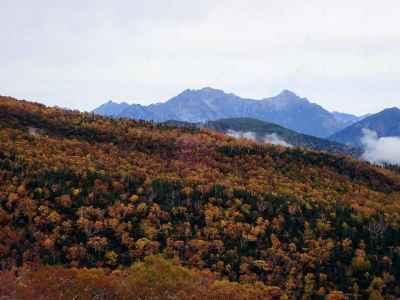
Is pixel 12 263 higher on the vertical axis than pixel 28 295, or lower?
lower

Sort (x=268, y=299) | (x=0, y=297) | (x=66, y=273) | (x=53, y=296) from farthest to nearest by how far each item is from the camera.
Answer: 1. (x=268, y=299)
2. (x=66, y=273)
3. (x=53, y=296)
4. (x=0, y=297)

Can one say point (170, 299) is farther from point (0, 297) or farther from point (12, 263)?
point (12, 263)

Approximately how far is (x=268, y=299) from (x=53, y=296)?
103924 mm

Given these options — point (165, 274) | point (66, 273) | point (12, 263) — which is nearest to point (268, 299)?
point (165, 274)

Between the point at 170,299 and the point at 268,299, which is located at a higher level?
the point at 170,299

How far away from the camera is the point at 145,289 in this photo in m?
119

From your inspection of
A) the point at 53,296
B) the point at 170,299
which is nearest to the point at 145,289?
the point at 170,299

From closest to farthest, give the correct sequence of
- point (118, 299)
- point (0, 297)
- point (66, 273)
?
point (0, 297)
point (118, 299)
point (66, 273)

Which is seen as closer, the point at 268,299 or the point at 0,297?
the point at 0,297

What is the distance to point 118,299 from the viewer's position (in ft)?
360

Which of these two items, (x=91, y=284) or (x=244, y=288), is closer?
(x=91, y=284)

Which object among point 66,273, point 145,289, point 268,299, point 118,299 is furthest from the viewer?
point 268,299

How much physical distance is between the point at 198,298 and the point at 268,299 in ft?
265

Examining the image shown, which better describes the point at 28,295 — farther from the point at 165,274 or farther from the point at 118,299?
the point at 165,274
